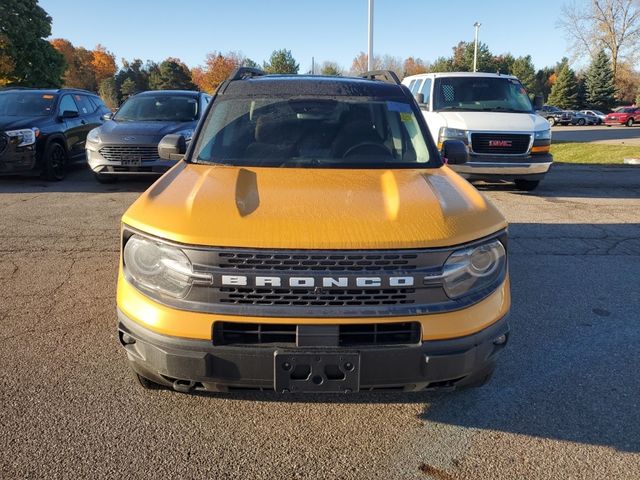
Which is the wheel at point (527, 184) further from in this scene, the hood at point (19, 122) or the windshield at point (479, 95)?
the hood at point (19, 122)

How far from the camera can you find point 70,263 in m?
5.34

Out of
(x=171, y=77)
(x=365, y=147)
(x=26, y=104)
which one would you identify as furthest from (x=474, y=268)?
(x=171, y=77)

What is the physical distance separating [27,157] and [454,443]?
938cm

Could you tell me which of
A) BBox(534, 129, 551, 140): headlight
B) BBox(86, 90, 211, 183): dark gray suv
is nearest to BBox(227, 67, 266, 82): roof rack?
BBox(86, 90, 211, 183): dark gray suv

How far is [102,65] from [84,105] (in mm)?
90554

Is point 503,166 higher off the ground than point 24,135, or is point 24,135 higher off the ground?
point 24,135

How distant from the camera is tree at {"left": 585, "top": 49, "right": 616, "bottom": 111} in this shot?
59.4 meters

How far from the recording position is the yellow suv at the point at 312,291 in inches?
89.0

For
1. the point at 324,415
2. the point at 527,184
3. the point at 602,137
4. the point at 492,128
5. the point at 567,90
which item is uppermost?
the point at 567,90

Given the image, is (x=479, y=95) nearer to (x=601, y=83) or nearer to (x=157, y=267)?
(x=157, y=267)

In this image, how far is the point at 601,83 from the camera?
60.1 m

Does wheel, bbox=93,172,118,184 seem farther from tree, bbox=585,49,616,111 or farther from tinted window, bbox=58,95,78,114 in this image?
tree, bbox=585,49,616,111

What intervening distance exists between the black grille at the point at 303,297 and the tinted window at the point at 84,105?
10.7 m

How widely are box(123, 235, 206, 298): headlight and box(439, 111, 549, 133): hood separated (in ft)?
24.2
